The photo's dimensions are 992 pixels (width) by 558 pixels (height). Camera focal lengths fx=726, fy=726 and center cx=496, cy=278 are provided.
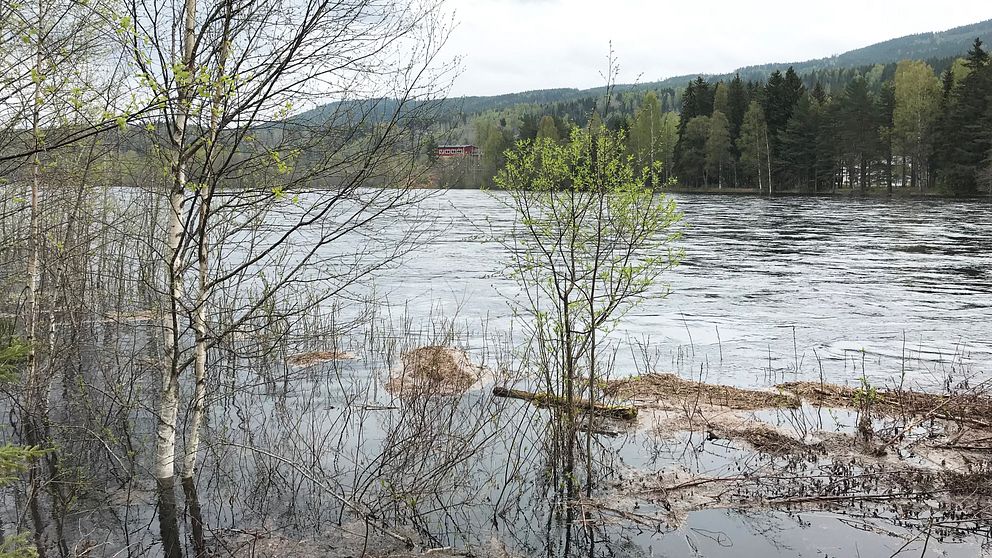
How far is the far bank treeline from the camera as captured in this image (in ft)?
180

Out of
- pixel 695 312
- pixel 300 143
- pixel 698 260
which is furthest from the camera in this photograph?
pixel 698 260

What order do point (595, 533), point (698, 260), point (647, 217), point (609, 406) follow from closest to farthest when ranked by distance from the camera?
point (595, 533) → point (647, 217) → point (609, 406) → point (698, 260)

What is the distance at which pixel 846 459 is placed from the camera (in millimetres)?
8641

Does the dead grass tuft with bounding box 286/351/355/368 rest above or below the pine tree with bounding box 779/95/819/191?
below

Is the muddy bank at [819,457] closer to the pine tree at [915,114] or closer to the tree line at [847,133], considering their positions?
the tree line at [847,133]

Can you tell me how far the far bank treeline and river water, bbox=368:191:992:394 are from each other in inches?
795

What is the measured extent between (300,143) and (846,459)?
716 cm

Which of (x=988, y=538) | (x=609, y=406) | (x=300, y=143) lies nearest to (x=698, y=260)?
(x=609, y=406)

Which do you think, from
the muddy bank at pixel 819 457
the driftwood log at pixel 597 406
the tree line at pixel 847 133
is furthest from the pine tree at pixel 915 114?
the driftwood log at pixel 597 406

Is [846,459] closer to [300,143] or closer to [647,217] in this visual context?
[647,217]

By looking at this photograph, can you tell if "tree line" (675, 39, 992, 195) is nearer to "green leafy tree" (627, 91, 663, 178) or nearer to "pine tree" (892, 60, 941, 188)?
"pine tree" (892, 60, 941, 188)

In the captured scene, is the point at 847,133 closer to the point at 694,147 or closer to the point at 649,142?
the point at 694,147

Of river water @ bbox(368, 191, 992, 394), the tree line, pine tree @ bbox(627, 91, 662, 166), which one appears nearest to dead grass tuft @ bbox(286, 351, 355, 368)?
river water @ bbox(368, 191, 992, 394)

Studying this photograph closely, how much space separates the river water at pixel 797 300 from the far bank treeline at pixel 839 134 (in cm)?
2018
